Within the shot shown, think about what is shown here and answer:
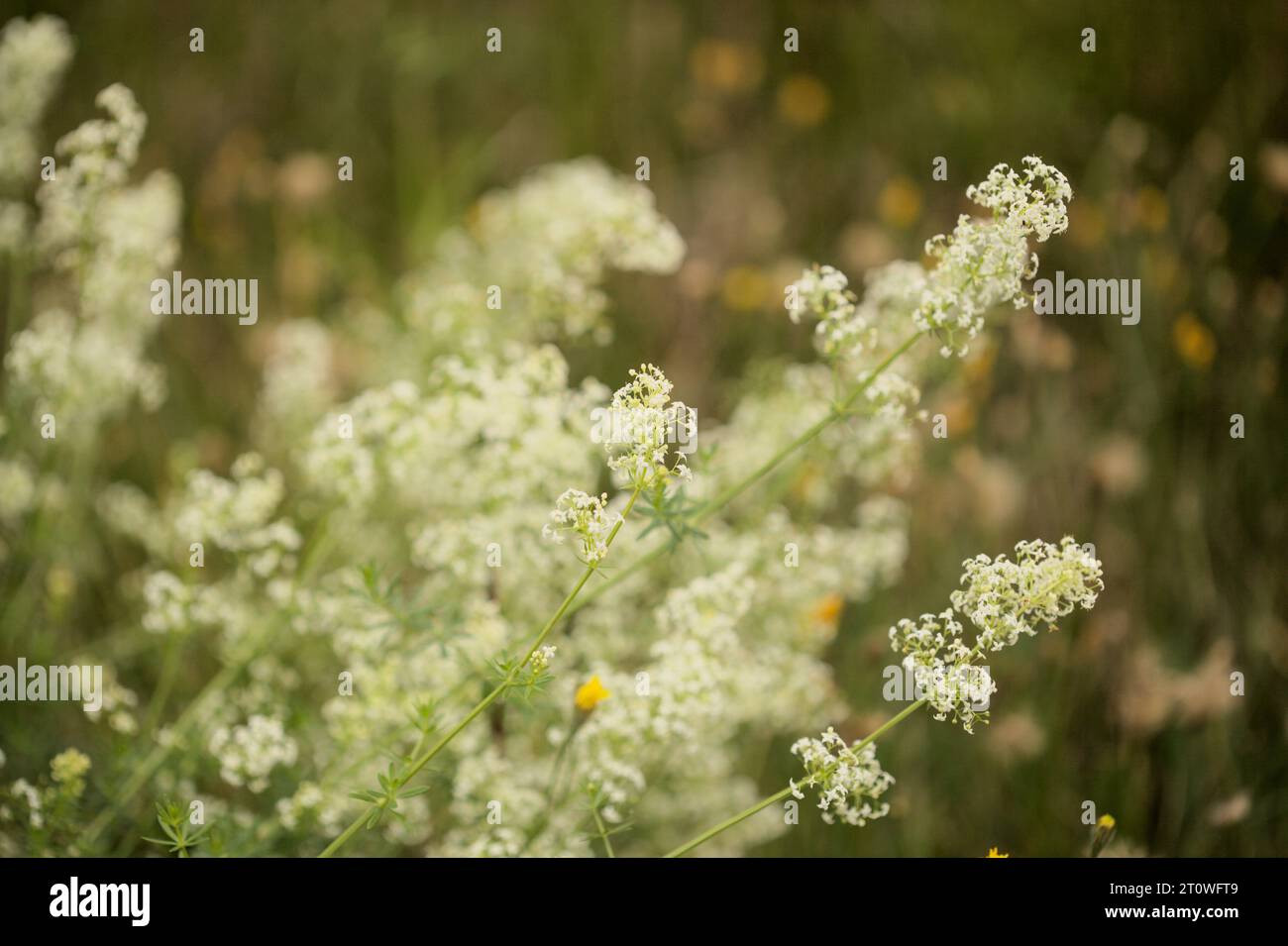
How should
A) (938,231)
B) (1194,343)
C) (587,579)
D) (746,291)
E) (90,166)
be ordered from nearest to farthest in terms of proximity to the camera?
1. (587,579)
2. (90,166)
3. (1194,343)
4. (746,291)
5. (938,231)

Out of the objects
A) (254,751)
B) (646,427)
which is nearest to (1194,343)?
(646,427)

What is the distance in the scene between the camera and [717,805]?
9.23 ft

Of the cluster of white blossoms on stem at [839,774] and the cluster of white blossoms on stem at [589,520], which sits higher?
the cluster of white blossoms on stem at [589,520]

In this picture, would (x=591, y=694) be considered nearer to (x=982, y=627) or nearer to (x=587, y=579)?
(x=587, y=579)

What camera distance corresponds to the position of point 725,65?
5.02 m

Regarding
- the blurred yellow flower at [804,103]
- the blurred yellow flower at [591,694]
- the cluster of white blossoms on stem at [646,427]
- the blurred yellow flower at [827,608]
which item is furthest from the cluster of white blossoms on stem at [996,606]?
the blurred yellow flower at [804,103]

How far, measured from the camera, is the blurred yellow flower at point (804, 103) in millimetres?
4980

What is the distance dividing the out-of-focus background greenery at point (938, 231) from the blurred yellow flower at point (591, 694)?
969mm

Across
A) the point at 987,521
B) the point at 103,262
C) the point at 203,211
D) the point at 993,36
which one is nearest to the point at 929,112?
the point at 993,36

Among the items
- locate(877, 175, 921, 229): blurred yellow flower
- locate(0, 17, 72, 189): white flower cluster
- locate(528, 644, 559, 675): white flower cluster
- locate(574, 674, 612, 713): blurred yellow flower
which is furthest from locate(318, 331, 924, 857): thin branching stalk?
locate(877, 175, 921, 229): blurred yellow flower

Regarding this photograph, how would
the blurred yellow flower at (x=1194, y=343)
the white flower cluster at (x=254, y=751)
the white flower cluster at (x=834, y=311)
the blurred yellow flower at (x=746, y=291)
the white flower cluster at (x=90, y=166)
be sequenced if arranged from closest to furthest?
the white flower cluster at (x=834, y=311) < the white flower cluster at (x=254, y=751) < the white flower cluster at (x=90, y=166) < the blurred yellow flower at (x=1194, y=343) < the blurred yellow flower at (x=746, y=291)

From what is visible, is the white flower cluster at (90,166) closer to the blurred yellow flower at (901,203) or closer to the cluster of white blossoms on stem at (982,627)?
the cluster of white blossoms on stem at (982,627)

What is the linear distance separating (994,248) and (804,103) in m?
3.39
